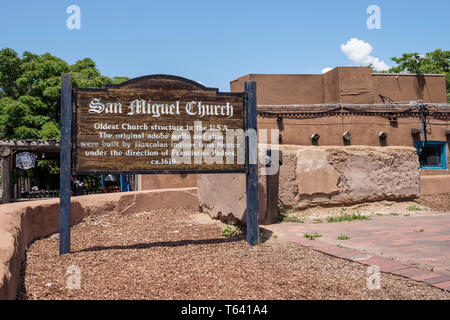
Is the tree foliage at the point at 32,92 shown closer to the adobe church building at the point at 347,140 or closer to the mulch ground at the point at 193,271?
the adobe church building at the point at 347,140

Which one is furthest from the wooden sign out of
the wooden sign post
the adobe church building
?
the adobe church building

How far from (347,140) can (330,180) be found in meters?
5.87

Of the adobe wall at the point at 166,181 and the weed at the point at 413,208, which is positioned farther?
the adobe wall at the point at 166,181

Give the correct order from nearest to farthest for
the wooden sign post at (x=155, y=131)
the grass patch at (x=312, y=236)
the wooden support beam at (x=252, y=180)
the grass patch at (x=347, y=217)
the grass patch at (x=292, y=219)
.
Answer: the wooden sign post at (x=155, y=131)
the wooden support beam at (x=252, y=180)
the grass patch at (x=312, y=236)
the grass patch at (x=292, y=219)
the grass patch at (x=347, y=217)

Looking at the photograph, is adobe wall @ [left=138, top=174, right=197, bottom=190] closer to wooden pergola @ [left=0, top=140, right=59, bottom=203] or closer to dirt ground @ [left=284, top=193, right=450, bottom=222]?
wooden pergola @ [left=0, top=140, right=59, bottom=203]

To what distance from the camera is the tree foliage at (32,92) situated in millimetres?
19344

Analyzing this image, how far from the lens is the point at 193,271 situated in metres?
3.98

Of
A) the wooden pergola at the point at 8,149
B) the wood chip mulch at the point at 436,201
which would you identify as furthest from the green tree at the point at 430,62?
the wooden pergola at the point at 8,149

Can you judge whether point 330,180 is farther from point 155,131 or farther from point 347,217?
point 155,131

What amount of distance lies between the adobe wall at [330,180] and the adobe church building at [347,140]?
0.02 metres

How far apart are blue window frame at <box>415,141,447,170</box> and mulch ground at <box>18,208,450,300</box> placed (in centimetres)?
1083
